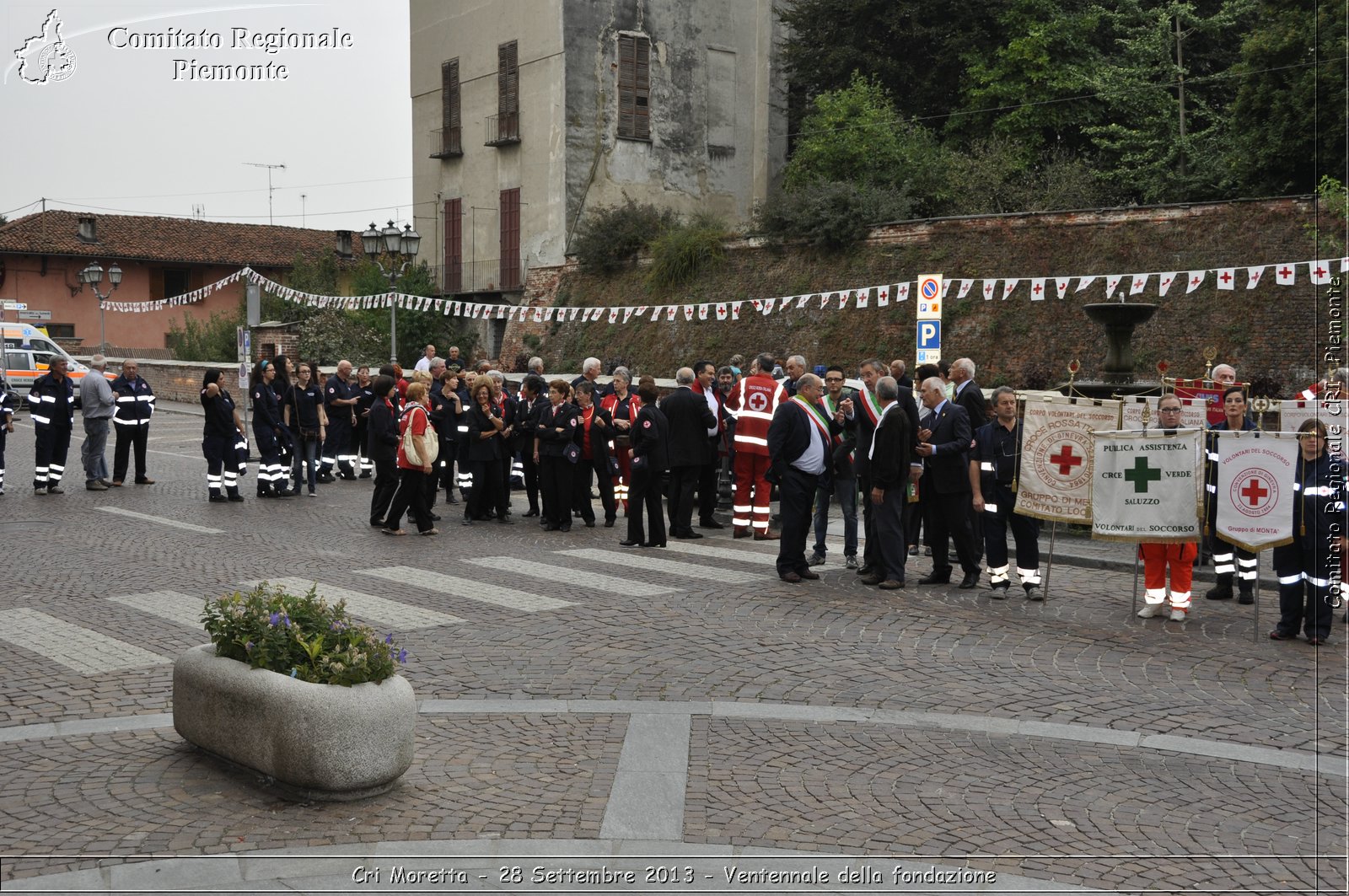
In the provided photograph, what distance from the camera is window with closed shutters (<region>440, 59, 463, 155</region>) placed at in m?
44.4

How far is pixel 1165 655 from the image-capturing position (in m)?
9.21

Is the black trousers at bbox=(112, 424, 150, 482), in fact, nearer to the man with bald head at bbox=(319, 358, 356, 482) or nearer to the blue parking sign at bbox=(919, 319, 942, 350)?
the man with bald head at bbox=(319, 358, 356, 482)

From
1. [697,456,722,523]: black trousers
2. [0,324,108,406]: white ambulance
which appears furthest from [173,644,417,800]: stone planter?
[0,324,108,406]: white ambulance

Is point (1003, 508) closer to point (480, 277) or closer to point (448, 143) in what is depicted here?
point (480, 277)

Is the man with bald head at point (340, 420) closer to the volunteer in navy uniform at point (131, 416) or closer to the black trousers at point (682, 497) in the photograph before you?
the volunteer in navy uniform at point (131, 416)

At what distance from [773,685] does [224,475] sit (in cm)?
1245

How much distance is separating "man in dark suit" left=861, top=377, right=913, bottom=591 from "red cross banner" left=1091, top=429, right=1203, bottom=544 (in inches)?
65.9

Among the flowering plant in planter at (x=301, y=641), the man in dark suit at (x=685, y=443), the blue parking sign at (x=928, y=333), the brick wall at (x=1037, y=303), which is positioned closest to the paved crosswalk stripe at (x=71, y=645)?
the flowering plant in planter at (x=301, y=641)

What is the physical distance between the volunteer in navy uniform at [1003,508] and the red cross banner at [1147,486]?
2.22 feet

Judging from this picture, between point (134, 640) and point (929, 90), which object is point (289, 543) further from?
point (929, 90)

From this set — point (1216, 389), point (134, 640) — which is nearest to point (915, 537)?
point (1216, 389)

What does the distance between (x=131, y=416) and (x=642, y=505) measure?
9.75 meters

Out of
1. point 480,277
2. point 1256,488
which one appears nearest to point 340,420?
point 1256,488

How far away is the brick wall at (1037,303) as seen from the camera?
26984mm
